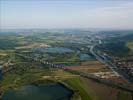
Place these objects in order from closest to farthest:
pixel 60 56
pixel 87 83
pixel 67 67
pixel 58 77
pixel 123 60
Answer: pixel 87 83
pixel 58 77
pixel 67 67
pixel 123 60
pixel 60 56

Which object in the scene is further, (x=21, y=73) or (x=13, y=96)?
(x=21, y=73)

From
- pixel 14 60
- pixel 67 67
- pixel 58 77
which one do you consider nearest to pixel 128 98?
pixel 58 77

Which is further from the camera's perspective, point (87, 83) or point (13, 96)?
point (87, 83)

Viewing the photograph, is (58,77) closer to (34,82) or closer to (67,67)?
(34,82)

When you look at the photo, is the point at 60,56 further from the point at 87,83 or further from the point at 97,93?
the point at 97,93

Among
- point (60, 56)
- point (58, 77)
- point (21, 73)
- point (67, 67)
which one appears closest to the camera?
point (58, 77)

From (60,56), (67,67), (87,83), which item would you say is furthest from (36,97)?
(60,56)
